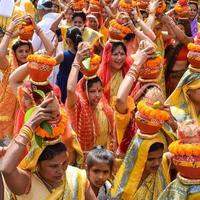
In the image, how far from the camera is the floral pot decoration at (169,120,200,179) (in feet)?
12.4

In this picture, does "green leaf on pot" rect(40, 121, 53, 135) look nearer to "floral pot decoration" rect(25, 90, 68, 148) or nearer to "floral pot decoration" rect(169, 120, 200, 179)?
"floral pot decoration" rect(25, 90, 68, 148)

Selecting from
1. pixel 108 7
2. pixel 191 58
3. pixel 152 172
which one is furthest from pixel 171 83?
pixel 152 172

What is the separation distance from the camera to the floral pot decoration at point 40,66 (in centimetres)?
541

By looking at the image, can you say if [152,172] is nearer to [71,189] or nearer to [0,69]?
[71,189]

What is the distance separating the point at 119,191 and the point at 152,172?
0.27 meters

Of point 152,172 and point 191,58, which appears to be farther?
point 191,58

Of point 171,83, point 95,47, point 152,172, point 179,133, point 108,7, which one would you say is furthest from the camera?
point 108,7

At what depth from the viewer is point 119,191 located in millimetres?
4680

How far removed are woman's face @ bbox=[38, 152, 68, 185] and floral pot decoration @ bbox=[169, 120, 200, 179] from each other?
71 centimetres

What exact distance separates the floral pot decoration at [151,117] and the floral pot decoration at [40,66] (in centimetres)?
116

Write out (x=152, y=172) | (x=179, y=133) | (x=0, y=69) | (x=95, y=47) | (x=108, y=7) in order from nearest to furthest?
(x=179, y=133), (x=152, y=172), (x=0, y=69), (x=95, y=47), (x=108, y=7)

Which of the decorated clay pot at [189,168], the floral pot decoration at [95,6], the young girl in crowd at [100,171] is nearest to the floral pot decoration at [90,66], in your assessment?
the young girl in crowd at [100,171]

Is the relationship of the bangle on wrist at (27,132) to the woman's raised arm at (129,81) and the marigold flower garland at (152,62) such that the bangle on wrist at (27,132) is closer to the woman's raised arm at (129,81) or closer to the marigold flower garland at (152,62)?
the woman's raised arm at (129,81)

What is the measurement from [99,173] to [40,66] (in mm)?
1076
